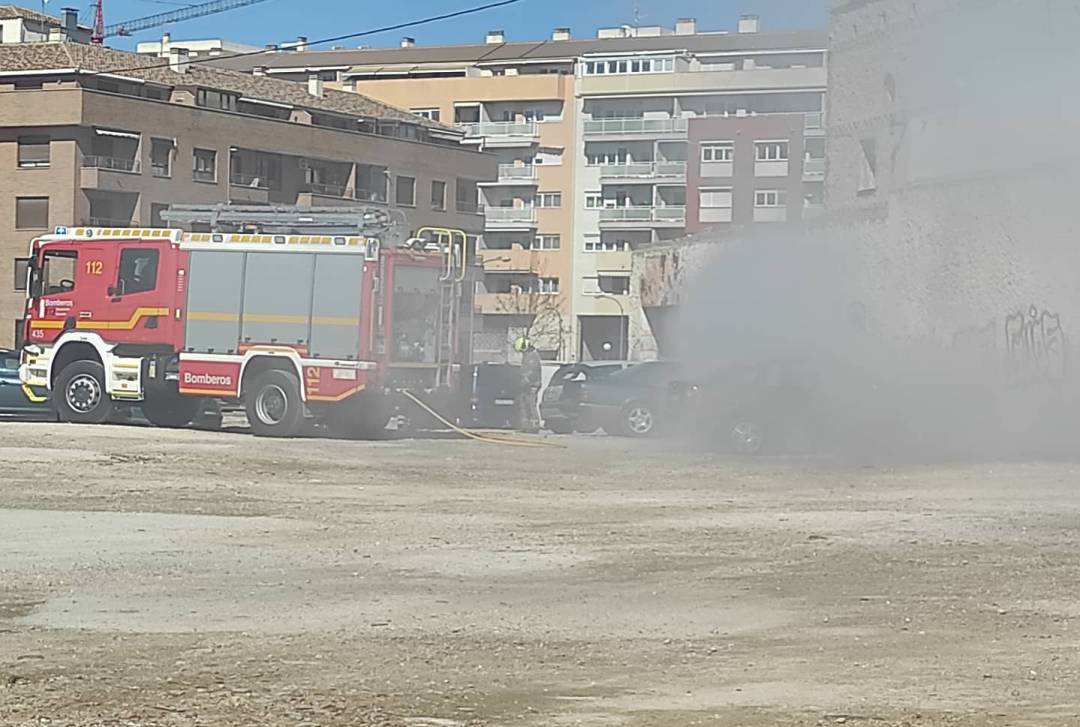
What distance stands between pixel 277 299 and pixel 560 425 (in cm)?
701

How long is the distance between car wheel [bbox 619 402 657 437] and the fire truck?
3489mm

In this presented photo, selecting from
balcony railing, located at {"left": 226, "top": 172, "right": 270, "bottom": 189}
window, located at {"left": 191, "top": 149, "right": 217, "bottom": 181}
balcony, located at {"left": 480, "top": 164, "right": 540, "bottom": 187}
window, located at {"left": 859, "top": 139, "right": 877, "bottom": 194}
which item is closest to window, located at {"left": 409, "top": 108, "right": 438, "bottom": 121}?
balcony, located at {"left": 480, "top": 164, "right": 540, "bottom": 187}

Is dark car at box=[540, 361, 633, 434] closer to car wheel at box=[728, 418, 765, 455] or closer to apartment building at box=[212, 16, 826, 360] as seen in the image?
car wheel at box=[728, 418, 765, 455]

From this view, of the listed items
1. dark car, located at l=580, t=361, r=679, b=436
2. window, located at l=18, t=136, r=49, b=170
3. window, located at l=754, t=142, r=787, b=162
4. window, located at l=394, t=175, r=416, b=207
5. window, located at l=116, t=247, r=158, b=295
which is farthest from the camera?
window, located at l=394, t=175, r=416, b=207

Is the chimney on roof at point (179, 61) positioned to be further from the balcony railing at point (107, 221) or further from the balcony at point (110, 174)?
the balcony railing at point (107, 221)

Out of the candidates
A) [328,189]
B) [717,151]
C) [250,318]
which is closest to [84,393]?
[250,318]

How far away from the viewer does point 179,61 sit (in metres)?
74.2

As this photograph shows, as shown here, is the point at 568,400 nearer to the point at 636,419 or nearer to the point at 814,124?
the point at 636,419

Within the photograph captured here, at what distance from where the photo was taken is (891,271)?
26.1 m

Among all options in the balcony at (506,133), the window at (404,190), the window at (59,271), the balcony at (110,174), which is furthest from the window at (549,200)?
the window at (59,271)

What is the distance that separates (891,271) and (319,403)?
359 inches

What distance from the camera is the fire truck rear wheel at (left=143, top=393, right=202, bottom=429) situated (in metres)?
27.0

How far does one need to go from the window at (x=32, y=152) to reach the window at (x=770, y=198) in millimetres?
35594

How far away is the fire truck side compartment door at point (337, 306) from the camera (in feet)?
81.9
